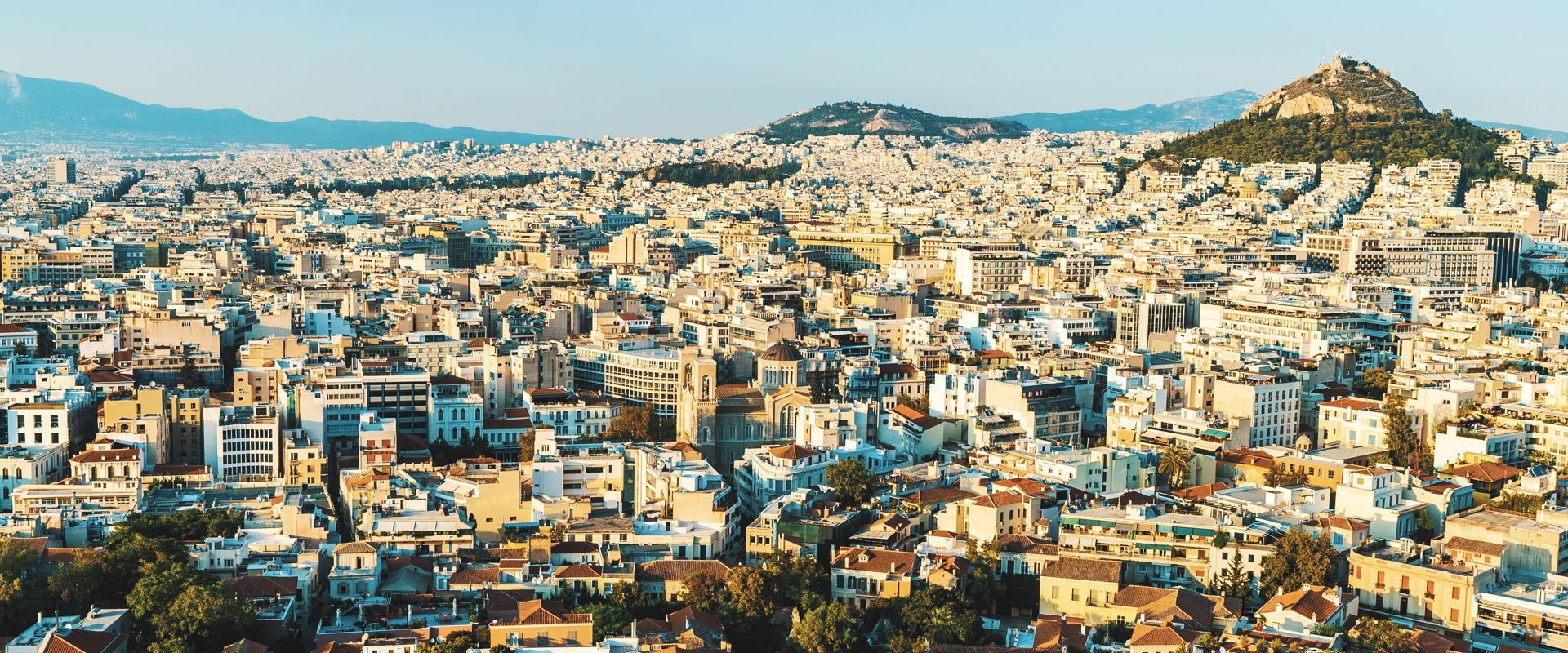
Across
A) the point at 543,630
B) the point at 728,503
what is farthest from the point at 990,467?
the point at 543,630

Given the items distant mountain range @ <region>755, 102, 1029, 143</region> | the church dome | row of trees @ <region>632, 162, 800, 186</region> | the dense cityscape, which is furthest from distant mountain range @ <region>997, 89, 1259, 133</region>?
the church dome

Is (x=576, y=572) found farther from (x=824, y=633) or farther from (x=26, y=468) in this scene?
(x=26, y=468)

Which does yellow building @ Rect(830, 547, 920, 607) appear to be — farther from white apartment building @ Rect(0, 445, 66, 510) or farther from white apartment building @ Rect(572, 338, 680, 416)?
white apartment building @ Rect(0, 445, 66, 510)

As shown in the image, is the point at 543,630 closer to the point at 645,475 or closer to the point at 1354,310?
the point at 645,475

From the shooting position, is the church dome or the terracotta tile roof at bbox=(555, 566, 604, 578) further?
the church dome

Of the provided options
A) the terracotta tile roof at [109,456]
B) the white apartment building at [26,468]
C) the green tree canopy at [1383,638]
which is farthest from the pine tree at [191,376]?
the green tree canopy at [1383,638]

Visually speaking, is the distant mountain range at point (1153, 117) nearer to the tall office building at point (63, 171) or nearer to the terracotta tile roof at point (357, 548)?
the tall office building at point (63, 171)

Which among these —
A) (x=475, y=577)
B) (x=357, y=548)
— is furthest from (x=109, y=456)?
(x=475, y=577)
